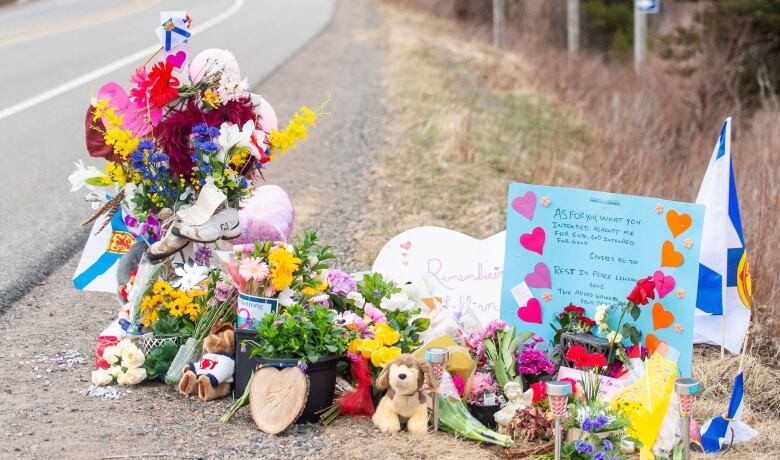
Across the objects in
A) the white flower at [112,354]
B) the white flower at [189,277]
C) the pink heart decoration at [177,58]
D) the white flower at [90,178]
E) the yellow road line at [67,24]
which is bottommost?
the white flower at [112,354]

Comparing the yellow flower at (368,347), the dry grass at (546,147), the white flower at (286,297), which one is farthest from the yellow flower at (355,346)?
the dry grass at (546,147)

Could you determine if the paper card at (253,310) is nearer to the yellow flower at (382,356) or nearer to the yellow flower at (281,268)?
the yellow flower at (281,268)

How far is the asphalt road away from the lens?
22.2 ft

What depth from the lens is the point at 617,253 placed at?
4652 mm

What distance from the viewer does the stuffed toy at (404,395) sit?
4.05 meters

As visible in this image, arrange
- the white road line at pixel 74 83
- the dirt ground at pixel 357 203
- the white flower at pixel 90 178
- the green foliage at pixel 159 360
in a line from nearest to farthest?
the dirt ground at pixel 357 203 → the green foliage at pixel 159 360 → the white flower at pixel 90 178 → the white road line at pixel 74 83

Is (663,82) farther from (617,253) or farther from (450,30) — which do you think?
(617,253)

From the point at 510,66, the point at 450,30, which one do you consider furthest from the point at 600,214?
the point at 450,30

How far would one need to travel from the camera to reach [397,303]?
4.71 meters

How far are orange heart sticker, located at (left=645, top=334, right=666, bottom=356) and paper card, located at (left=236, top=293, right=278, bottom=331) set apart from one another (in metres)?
1.58

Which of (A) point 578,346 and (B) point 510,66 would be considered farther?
(B) point 510,66

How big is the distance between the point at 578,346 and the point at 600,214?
0.61 m

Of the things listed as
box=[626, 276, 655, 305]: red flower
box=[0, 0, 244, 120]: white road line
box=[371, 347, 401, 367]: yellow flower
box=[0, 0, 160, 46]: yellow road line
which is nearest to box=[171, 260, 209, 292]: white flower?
box=[371, 347, 401, 367]: yellow flower

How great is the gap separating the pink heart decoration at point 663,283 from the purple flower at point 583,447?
90cm
